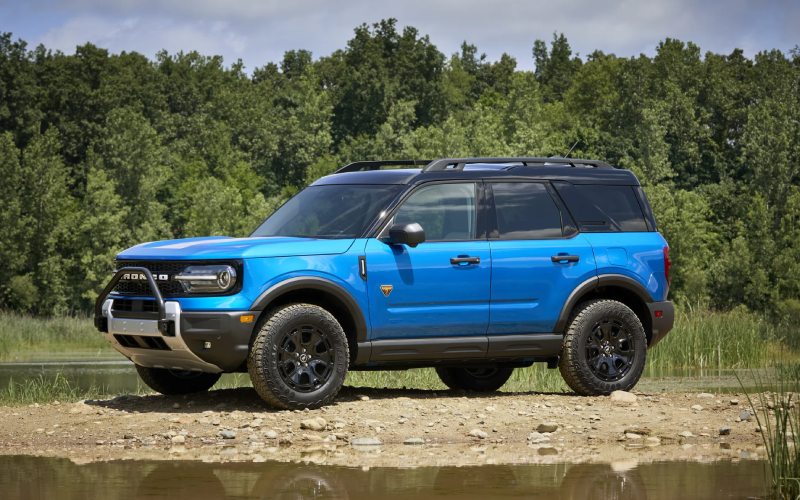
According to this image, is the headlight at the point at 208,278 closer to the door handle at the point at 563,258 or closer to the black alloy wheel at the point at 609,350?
the door handle at the point at 563,258

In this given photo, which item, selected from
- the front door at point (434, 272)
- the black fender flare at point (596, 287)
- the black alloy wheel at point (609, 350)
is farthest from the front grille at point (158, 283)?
the black alloy wheel at point (609, 350)

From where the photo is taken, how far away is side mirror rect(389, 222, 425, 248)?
11438 mm

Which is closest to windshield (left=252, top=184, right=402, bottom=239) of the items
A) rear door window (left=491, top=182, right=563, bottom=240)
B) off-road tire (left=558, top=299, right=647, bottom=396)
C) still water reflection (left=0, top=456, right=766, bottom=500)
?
rear door window (left=491, top=182, right=563, bottom=240)

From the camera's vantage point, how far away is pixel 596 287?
12805 millimetres

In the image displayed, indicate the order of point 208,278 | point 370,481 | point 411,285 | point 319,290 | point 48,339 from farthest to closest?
1. point 48,339
2. point 411,285
3. point 319,290
4. point 208,278
5. point 370,481

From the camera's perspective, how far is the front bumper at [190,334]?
1084 cm

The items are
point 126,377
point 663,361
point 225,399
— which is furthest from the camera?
point 126,377

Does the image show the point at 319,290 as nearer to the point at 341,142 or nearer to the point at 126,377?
the point at 126,377

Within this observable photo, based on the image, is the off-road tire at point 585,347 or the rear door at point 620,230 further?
the rear door at point 620,230

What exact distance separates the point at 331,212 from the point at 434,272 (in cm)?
111

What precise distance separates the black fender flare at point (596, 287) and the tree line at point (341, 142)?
41539 mm

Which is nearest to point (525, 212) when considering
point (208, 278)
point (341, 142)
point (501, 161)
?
point (501, 161)

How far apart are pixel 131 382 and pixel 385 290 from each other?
11137 mm

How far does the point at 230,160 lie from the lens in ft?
257
